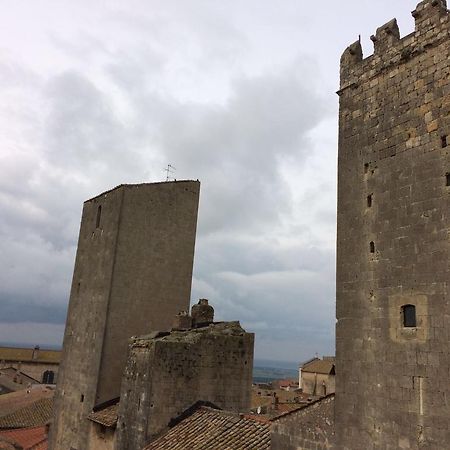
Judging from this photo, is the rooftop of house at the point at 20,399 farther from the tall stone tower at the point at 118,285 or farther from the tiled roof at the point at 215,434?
the tiled roof at the point at 215,434

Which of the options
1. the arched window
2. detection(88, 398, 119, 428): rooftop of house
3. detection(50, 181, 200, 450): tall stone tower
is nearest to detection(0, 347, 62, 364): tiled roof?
the arched window

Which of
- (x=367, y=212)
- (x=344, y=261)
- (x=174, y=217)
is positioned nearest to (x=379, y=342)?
(x=344, y=261)

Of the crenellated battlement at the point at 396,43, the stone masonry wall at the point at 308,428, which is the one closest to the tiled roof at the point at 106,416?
the stone masonry wall at the point at 308,428

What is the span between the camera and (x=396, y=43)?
1023cm

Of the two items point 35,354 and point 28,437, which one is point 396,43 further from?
point 35,354

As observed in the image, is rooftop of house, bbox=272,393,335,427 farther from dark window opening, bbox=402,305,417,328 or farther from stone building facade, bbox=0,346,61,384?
→ stone building facade, bbox=0,346,61,384

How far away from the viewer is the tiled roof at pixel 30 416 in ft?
106

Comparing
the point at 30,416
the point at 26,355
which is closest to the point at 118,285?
the point at 30,416

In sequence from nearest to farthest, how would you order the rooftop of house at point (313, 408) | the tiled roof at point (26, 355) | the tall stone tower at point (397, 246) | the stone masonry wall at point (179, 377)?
1. the tall stone tower at point (397, 246)
2. the rooftop of house at point (313, 408)
3. the stone masonry wall at point (179, 377)
4. the tiled roof at point (26, 355)

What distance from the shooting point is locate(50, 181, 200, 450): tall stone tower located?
756 inches

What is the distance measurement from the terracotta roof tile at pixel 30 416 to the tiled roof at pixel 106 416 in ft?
53.4

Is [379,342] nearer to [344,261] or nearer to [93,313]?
[344,261]

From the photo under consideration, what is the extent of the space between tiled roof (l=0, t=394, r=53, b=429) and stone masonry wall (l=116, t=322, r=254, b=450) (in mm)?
19687

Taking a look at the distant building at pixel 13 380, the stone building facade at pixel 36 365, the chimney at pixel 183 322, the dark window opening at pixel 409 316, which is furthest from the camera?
the stone building facade at pixel 36 365
